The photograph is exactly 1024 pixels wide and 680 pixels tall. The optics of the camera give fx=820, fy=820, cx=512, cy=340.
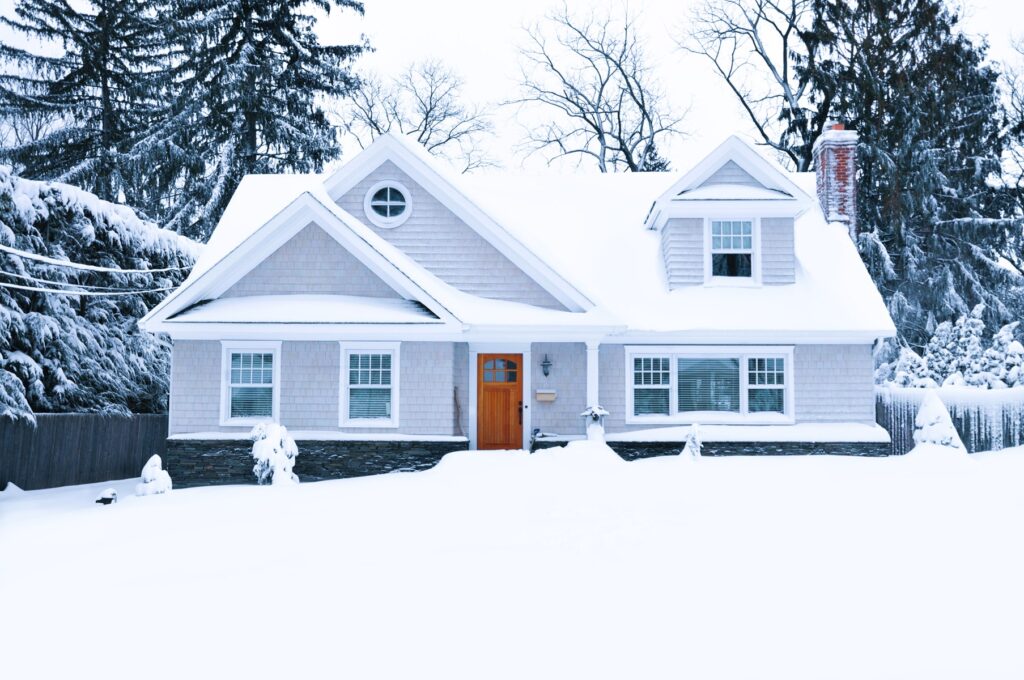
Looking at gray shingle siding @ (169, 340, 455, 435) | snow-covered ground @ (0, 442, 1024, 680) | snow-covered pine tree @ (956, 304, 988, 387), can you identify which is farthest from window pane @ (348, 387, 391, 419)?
snow-covered pine tree @ (956, 304, 988, 387)

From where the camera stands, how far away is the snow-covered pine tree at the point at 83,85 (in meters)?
26.8

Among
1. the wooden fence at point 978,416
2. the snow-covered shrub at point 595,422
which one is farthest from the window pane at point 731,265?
the snow-covered shrub at point 595,422

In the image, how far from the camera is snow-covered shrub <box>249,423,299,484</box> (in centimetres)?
1355

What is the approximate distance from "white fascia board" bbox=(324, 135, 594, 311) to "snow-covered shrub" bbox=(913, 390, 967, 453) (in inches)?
249

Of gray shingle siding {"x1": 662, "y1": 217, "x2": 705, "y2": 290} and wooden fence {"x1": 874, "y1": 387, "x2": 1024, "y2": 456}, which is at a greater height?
gray shingle siding {"x1": 662, "y1": 217, "x2": 705, "y2": 290}

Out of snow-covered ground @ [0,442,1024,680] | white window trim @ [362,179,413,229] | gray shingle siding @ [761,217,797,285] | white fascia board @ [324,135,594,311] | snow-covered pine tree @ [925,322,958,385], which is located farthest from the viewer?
snow-covered pine tree @ [925,322,958,385]

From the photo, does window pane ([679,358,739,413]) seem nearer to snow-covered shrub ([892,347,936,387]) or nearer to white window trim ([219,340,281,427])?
snow-covered shrub ([892,347,936,387])

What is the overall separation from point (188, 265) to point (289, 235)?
186 inches

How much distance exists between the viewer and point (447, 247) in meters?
16.2

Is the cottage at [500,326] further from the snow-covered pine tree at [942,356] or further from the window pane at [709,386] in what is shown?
the snow-covered pine tree at [942,356]

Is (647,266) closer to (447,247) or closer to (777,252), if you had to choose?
(777,252)

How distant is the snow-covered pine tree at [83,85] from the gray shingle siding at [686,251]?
1841 cm

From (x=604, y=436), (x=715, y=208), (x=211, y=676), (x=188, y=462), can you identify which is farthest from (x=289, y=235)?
(x=211, y=676)

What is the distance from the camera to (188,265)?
61.0ft
